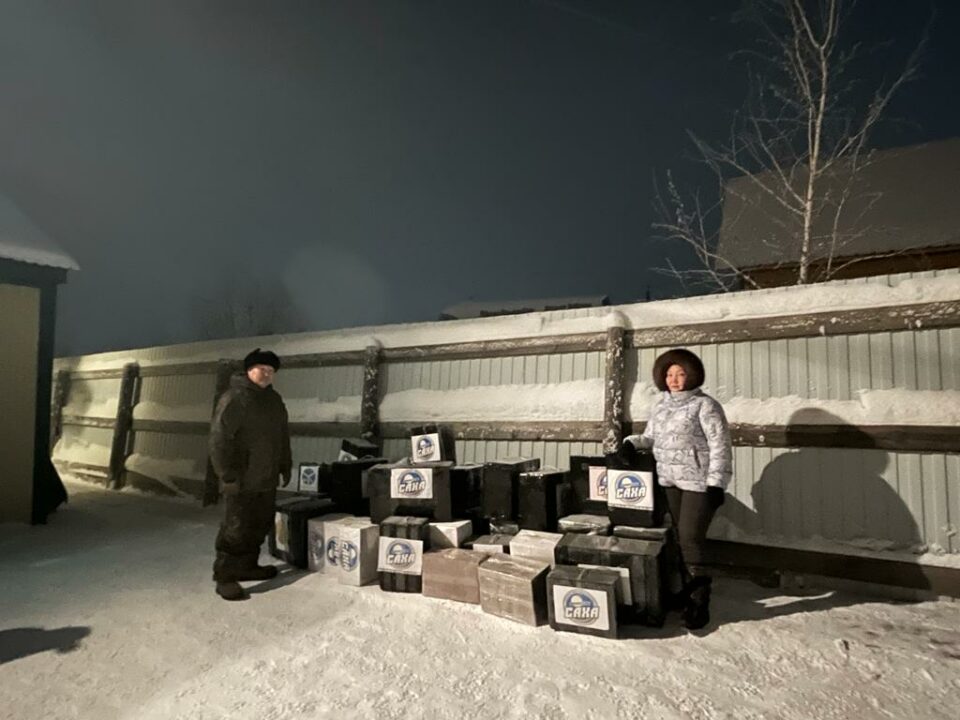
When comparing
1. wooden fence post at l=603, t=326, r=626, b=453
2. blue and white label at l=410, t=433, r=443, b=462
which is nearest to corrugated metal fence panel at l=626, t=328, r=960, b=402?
wooden fence post at l=603, t=326, r=626, b=453

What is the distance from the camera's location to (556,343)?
5570 millimetres

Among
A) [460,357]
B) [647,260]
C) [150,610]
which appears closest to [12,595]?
[150,610]

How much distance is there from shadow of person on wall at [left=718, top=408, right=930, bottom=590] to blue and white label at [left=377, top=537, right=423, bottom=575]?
280cm

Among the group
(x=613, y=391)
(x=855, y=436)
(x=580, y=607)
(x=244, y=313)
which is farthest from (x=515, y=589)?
(x=244, y=313)

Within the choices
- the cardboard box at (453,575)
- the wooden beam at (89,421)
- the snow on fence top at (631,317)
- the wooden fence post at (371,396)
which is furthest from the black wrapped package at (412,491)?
the wooden beam at (89,421)

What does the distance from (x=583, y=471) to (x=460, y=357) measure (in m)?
2.35

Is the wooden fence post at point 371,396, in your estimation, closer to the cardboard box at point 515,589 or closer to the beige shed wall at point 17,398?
the cardboard box at point 515,589

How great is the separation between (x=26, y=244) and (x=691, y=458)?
8.39 m

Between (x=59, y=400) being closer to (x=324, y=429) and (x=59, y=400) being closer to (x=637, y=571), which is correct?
(x=324, y=429)

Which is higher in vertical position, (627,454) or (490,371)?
(490,371)

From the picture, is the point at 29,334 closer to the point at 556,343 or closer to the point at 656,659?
the point at 556,343

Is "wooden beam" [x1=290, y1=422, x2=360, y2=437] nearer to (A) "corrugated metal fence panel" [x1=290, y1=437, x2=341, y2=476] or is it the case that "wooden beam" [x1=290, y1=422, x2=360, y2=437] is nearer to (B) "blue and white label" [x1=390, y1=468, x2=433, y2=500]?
(A) "corrugated metal fence panel" [x1=290, y1=437, x2=341, y2=476]

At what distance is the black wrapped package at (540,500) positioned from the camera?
4.29 meters

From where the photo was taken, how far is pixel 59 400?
36.1 feet
